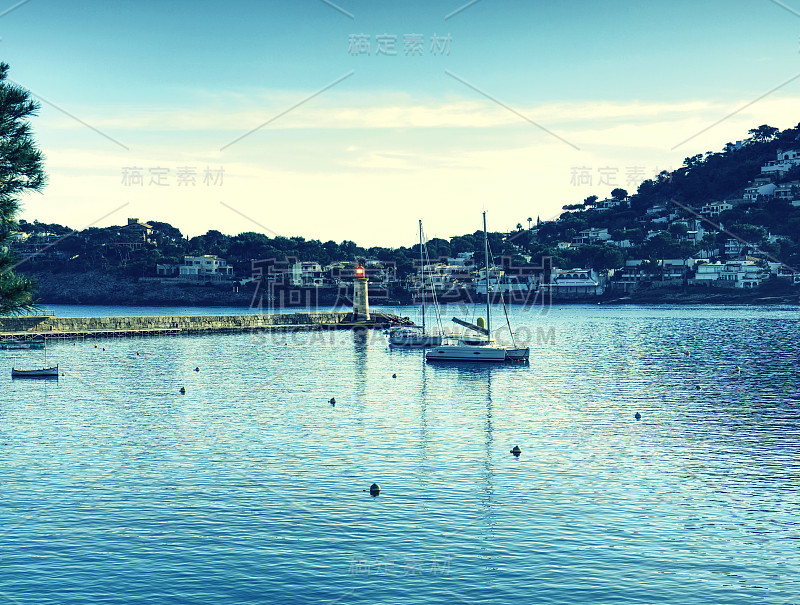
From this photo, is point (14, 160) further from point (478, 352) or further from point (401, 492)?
point (478, 352)

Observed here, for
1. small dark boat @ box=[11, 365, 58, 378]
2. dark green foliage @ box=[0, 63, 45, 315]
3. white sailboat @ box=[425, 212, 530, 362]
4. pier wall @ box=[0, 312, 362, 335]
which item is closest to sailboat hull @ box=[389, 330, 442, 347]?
white sailboat @ box=[425, 212, 530, 362]

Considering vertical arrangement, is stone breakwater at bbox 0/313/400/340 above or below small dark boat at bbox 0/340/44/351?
above

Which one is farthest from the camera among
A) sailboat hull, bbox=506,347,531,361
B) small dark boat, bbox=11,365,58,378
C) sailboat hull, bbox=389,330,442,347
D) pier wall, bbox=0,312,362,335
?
pier wall, bbox=0,312,362,335

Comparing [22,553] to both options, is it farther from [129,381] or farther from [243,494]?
[129,381]

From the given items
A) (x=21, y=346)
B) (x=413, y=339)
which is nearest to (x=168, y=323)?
(x=21, y=346)

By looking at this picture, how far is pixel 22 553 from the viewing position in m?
27.8

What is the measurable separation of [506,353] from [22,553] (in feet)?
231

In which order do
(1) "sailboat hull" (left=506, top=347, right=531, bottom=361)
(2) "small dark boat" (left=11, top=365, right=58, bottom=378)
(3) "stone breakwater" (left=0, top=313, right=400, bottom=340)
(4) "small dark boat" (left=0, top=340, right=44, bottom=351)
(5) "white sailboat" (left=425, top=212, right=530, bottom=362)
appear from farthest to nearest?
1. (3) "stone breakwater" (left=0, top=313, right=400, bottom=340)
2. (4) "small dark boat" (left=0, top=340, right=44, bottom=351)
3. (1) "sailboat hull" (left=506, top=347, right=531, bottom=361)
4. (5) "white sailboat" (left=425, top=212, right=530, bottom=362)
5. (2) "small dark boat" (left=11, top=365, right=58, bottom=378)

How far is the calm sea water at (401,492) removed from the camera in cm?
2525

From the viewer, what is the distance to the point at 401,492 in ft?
116

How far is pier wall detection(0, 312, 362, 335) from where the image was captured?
412 feet

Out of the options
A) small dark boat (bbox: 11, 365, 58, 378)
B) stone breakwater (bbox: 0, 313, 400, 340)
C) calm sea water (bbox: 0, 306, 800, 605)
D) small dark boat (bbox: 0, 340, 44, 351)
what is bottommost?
calm sea water (bbox: 0, 306, 800, 605)

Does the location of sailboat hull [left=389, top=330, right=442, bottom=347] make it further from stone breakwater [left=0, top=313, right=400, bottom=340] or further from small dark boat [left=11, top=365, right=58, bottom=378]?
small dark boat [left=11, top=365, right=58, bottom=378]

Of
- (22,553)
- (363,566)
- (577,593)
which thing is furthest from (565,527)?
(22,553)
